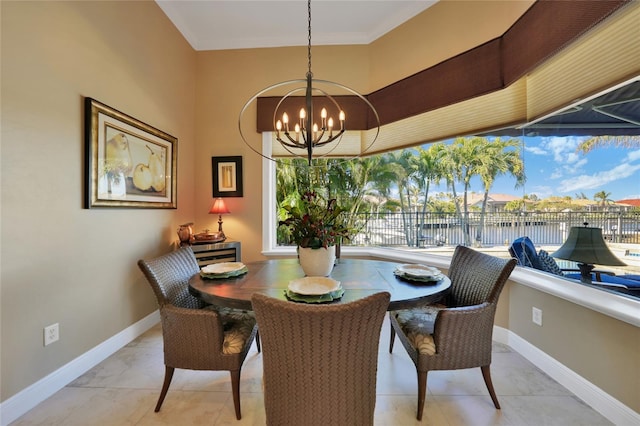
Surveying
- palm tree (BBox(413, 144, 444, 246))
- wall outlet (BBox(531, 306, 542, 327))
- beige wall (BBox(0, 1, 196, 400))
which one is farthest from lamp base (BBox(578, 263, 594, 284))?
beige wall (BBox(0, 1, 196, 400))

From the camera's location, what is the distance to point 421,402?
5.16 ft

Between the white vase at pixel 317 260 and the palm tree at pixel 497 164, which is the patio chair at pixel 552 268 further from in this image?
the white vase at pixel 317 260

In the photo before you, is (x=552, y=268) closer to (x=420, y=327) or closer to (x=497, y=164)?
(x=497, y=164)

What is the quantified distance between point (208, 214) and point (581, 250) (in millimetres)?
3644

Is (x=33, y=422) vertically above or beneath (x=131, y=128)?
beneath

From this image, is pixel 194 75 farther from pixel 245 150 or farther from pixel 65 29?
pixel 65 29

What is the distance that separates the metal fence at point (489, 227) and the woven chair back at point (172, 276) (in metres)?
2.13

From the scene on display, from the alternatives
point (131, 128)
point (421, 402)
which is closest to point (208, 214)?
point (131, 128)

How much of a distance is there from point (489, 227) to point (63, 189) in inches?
141

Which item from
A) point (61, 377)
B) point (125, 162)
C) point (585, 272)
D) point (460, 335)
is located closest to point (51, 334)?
point (61, 377)

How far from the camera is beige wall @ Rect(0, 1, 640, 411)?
5.16 feet

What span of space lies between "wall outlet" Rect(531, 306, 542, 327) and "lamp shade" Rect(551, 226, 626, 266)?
454 millimetres

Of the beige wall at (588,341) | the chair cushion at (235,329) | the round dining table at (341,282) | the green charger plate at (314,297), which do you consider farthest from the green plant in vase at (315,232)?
the beige wall at (588,341)

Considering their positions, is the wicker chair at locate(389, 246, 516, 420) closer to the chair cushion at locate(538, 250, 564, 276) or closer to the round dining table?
the round dining table
